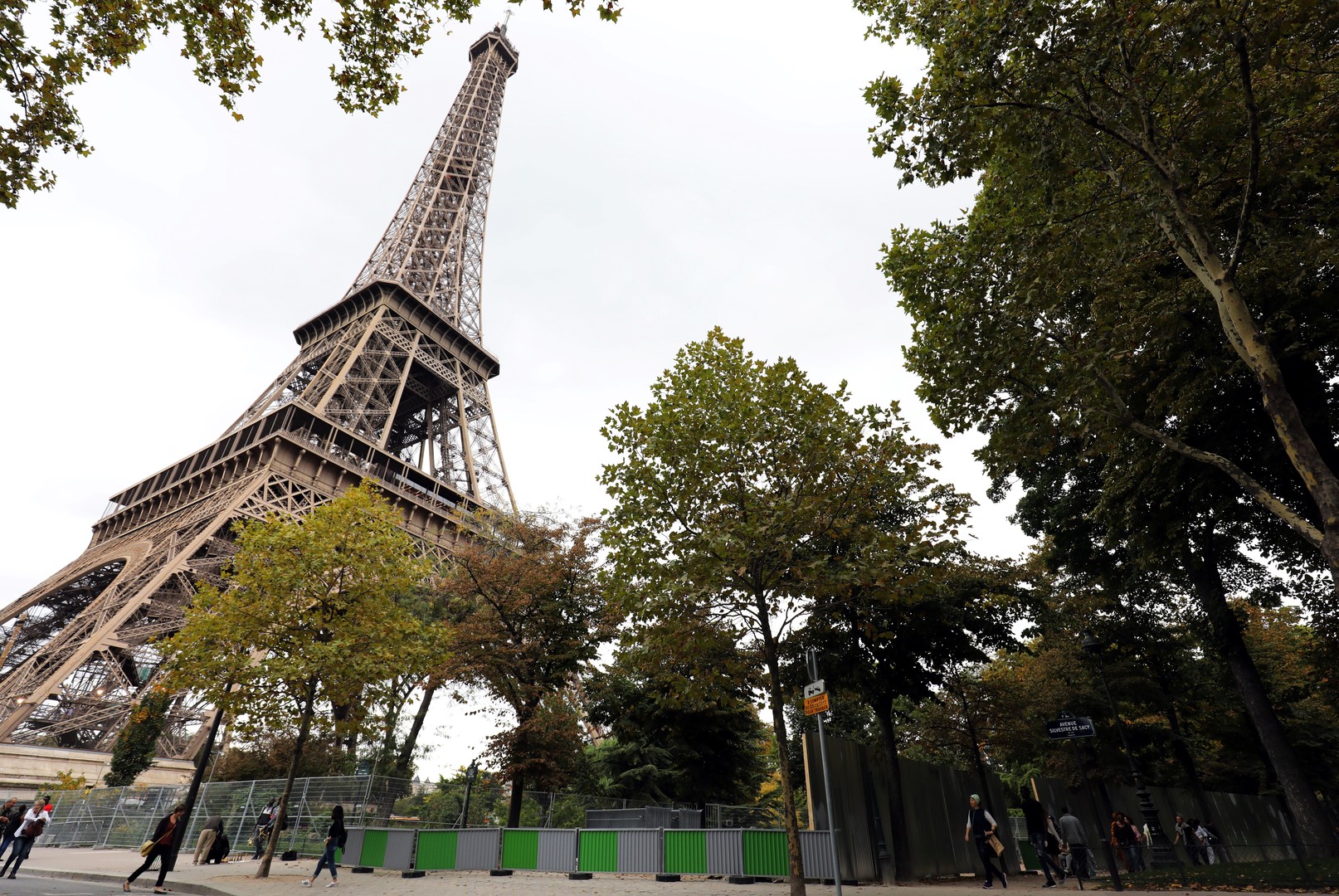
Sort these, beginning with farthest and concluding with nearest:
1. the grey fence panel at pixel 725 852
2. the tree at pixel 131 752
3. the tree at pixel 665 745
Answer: the tree at pixel 131 752, the tree at pixel 665 745, the grey fence panel at pixel 725 852

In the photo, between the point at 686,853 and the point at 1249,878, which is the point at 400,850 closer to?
the point at 686,853

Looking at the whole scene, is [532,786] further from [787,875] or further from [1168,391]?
[1168,391]

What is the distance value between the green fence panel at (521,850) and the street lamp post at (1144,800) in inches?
498

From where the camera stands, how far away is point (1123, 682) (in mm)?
22906

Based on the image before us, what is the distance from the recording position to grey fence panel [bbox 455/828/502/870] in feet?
50.5

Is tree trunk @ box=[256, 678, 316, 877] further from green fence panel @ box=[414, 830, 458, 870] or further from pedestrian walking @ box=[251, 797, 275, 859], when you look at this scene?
pedestrian walking @ box=[251, 797, 275, 859]

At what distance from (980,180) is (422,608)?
2547 centimetres

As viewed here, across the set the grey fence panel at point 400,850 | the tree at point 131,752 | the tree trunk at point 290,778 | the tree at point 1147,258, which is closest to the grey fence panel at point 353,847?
the grey fence panel at point 400,850

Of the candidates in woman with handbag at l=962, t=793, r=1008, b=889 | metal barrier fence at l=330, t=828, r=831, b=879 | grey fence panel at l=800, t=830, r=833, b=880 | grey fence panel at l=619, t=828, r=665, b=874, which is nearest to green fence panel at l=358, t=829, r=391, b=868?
metal barrier fence at l=330, t=828, r=831, b=879

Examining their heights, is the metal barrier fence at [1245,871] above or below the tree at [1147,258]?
→ below

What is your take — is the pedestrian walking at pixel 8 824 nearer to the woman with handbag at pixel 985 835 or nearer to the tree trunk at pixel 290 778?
the tree trunk at pixel 290 778

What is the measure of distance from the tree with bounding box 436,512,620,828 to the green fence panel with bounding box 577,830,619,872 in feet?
18.4

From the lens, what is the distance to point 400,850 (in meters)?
15.9

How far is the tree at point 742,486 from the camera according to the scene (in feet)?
37.2
